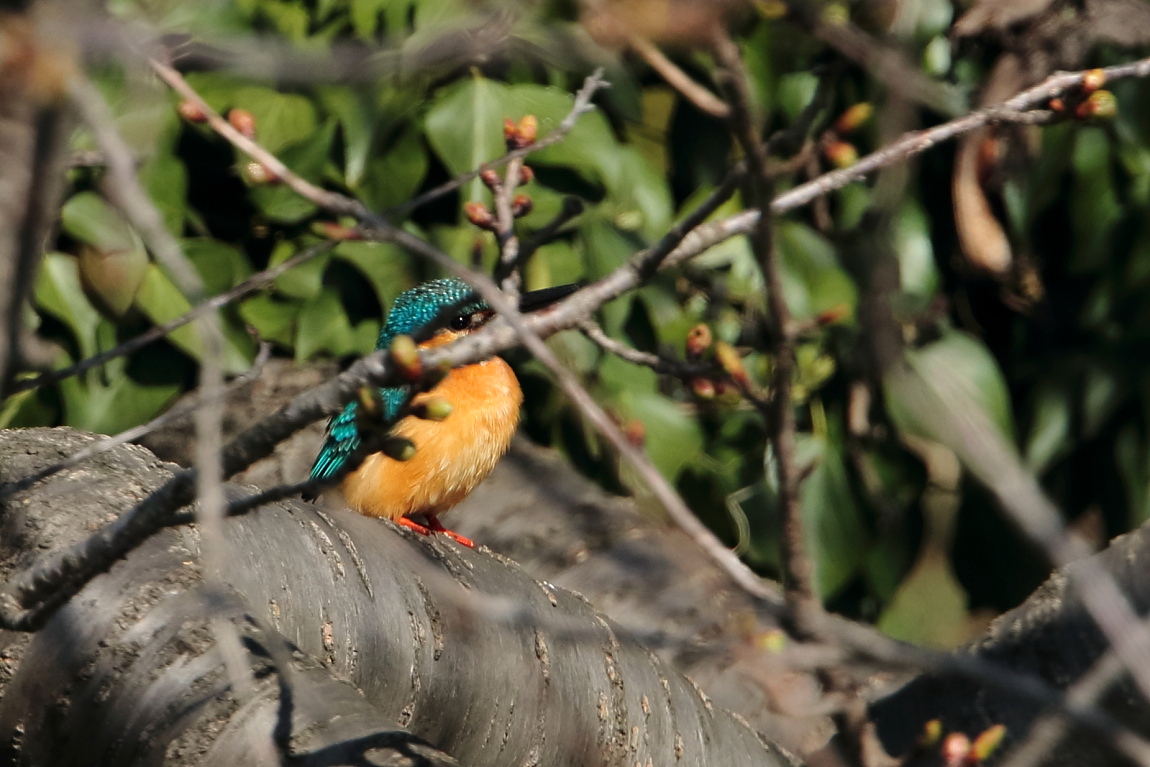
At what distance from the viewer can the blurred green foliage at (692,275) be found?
9.28 feet

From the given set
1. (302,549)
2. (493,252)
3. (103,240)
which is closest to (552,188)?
(493,252)

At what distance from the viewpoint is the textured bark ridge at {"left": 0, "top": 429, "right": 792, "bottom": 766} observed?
4.81 ft

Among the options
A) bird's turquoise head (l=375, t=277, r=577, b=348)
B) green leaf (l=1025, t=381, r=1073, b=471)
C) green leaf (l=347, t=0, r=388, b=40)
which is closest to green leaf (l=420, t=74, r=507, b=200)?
green leaf (l=347, t=0, r=388, b=40)

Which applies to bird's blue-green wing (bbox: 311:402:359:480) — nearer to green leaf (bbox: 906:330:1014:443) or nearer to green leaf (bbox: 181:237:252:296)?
green leaf (bbox: 181:237:252:296)

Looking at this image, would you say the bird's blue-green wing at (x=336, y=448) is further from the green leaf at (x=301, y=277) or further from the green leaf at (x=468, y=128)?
the green leaf at (x=468, y=128)

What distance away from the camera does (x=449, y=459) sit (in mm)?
2836

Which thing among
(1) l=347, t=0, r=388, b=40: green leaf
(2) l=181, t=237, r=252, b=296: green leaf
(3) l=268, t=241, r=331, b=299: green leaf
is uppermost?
(1) l=347, t=0, r=388, b=40: green leaf

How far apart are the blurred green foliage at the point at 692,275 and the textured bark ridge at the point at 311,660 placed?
706mm

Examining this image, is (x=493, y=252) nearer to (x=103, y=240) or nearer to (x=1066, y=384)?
(x=103, y=240)

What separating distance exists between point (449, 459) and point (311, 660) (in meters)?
1.27

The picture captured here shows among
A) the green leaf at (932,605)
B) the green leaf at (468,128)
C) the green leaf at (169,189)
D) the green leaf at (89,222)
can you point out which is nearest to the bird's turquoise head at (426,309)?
the green leaf at (468,128)

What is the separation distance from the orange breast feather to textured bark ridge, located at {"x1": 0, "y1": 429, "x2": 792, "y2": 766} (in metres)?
0.65

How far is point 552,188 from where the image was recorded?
3018mm

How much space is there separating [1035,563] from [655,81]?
1.73 meters
